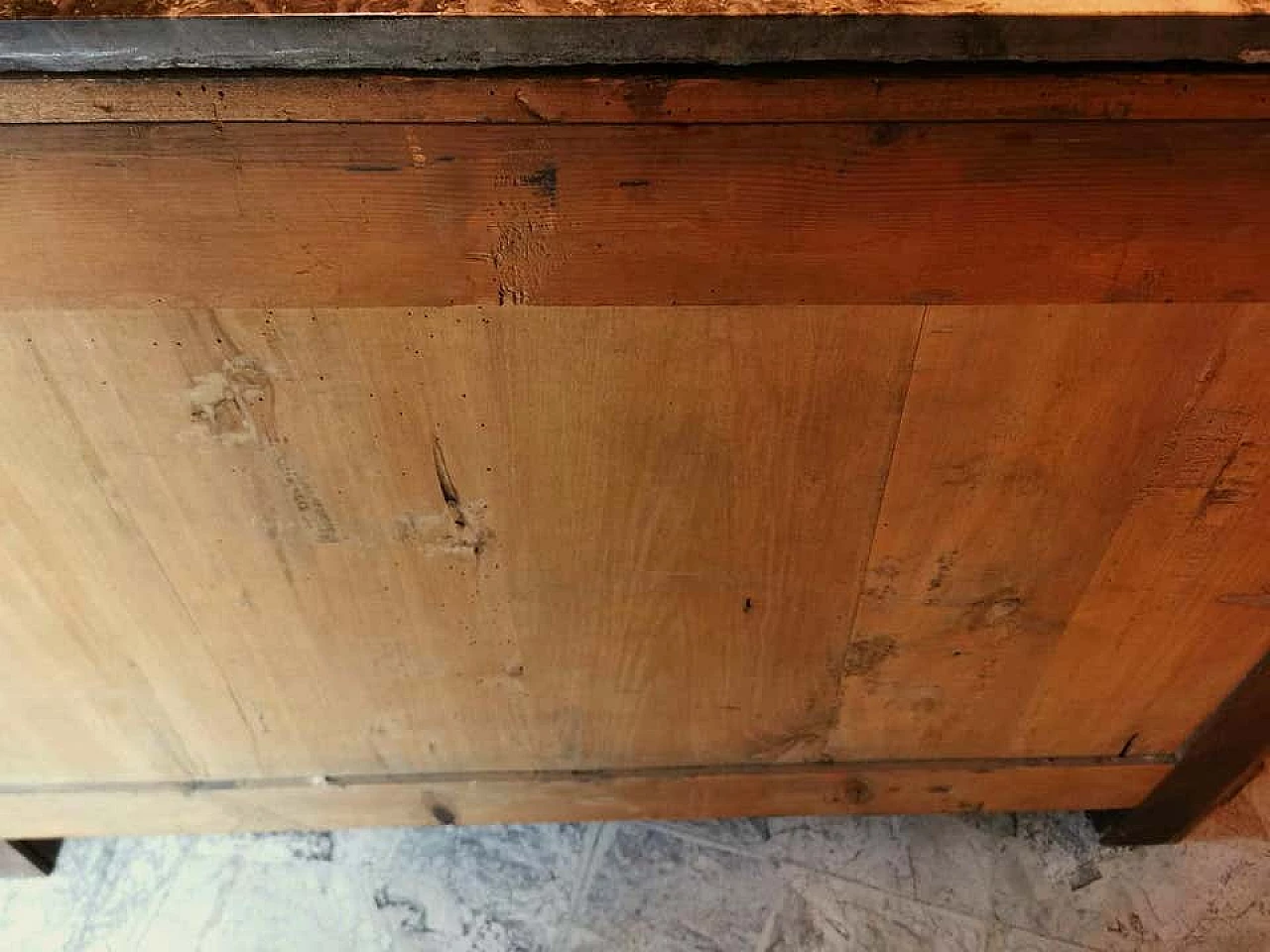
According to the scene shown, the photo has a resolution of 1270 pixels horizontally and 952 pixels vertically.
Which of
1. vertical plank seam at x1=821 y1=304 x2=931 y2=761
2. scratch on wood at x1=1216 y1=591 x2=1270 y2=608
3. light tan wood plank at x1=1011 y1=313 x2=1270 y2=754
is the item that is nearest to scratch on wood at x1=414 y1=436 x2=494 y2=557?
vertical plank seam at x1=821 y1=304 x2=931 y2=761

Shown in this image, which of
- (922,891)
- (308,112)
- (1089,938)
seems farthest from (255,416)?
(1089,938)

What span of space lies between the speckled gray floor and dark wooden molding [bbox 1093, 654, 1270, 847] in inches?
1.6

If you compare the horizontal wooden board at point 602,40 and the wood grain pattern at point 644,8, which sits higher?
the wood grain pattern at point 644,8

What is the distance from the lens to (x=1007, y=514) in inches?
26.7

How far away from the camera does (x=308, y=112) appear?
471mm

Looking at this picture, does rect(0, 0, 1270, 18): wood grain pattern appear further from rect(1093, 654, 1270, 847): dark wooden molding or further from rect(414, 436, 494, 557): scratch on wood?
rect(1093, 654, 1270, 847): dark wooden molding

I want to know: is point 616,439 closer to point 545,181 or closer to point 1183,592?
point 545,181

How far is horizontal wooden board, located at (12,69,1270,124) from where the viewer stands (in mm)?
459

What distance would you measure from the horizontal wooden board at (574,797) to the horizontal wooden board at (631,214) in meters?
0.55

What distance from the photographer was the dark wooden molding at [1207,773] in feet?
2.80

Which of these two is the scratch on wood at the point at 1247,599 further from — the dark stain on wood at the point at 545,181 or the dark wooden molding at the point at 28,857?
the dark wooden molding at the point at 28,857

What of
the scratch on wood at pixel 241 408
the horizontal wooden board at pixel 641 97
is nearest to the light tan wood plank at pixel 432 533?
the scratch on wood at pixel 241 408

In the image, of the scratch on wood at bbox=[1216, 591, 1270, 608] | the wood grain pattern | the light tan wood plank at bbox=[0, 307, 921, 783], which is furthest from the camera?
the scratch on wood at bbox=[1216, 591, 1270, 608]

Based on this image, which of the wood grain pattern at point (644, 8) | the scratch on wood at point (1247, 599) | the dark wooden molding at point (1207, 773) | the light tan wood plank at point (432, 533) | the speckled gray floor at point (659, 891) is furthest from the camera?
the speckled gray floor at point (659, 891)
